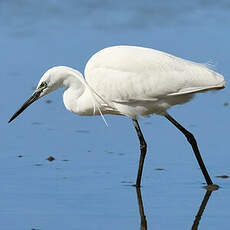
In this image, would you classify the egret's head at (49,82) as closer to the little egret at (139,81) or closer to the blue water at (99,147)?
the little egret at (139,81)

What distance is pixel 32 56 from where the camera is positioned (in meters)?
13.7

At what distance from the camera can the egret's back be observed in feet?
26.1

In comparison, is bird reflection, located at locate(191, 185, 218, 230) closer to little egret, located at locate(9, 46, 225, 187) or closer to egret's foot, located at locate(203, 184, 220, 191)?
egret's foot, located at locate(203, 184, 220, 191)

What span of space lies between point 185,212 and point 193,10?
1020cm

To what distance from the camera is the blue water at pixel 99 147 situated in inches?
272

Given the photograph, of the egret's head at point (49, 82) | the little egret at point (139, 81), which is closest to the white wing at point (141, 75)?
the little egret at point (139, 81)

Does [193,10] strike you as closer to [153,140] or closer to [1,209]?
[153,140]

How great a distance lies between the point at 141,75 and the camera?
320 inches

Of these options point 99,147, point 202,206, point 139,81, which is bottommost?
point 99,147

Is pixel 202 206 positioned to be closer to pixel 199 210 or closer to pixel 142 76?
pixel 199 210

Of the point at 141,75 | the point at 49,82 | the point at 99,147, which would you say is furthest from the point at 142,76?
the point at 99,147

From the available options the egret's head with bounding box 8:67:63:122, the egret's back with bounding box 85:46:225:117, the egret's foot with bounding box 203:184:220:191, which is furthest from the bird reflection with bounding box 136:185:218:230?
the egret's head with bounding box 8:67:63:122

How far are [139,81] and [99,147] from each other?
1127 mm

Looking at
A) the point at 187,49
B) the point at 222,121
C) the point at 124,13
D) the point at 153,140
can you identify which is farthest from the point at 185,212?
the point at 124,13
